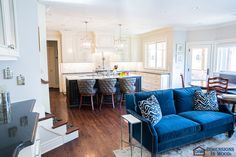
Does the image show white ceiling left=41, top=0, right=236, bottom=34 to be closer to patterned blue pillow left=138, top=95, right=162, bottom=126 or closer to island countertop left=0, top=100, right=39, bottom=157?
patterned blue pillow left=138, top=95, right=162, bottom=126

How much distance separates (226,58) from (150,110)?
470 centimetres

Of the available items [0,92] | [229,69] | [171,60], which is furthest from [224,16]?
[0,92]

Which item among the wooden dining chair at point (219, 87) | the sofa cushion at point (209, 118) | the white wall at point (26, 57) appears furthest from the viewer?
the wooden dining chair at point (219, 87)

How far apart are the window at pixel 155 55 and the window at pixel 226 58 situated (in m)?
2.01

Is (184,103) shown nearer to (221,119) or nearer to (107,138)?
(221,119)

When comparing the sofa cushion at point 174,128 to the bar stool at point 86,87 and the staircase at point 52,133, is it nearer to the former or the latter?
the staircase at point 52,133

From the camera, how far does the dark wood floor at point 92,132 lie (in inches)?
111

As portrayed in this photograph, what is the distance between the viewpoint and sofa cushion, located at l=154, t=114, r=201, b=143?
249cm

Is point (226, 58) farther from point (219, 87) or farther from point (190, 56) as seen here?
point (219, 87)

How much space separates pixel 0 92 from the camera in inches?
75.4

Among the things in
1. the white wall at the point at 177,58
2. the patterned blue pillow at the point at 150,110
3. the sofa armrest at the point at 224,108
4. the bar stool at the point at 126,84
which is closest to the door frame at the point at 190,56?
the white wall at the point at 177,58

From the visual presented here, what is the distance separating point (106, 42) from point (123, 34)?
1023 millimetres

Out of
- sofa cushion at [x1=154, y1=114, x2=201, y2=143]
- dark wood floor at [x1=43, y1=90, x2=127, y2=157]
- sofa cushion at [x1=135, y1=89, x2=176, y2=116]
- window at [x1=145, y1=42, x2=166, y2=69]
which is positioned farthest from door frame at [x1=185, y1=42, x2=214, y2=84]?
sofa cushion at [x1=154, y1=114, x2=201, y2=143]

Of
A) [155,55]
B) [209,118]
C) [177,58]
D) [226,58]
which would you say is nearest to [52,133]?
[209,118]
